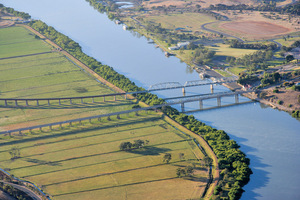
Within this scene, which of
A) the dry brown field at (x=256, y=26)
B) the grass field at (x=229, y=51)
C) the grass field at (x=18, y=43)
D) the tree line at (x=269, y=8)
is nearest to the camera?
the grass field at (x=229, y=51)

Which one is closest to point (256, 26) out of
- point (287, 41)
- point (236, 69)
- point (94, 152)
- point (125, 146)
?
point (287, 41)

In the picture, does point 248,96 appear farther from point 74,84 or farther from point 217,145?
point 74,84

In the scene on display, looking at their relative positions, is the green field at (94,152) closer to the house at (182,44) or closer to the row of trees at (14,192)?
the row of trees at (14,192)

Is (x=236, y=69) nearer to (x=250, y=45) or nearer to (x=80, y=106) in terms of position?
(x=250, y=45)

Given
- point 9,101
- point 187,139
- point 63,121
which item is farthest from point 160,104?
point 9,101

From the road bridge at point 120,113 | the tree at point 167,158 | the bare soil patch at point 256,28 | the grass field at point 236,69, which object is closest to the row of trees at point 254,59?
the grass field at point 236,69
